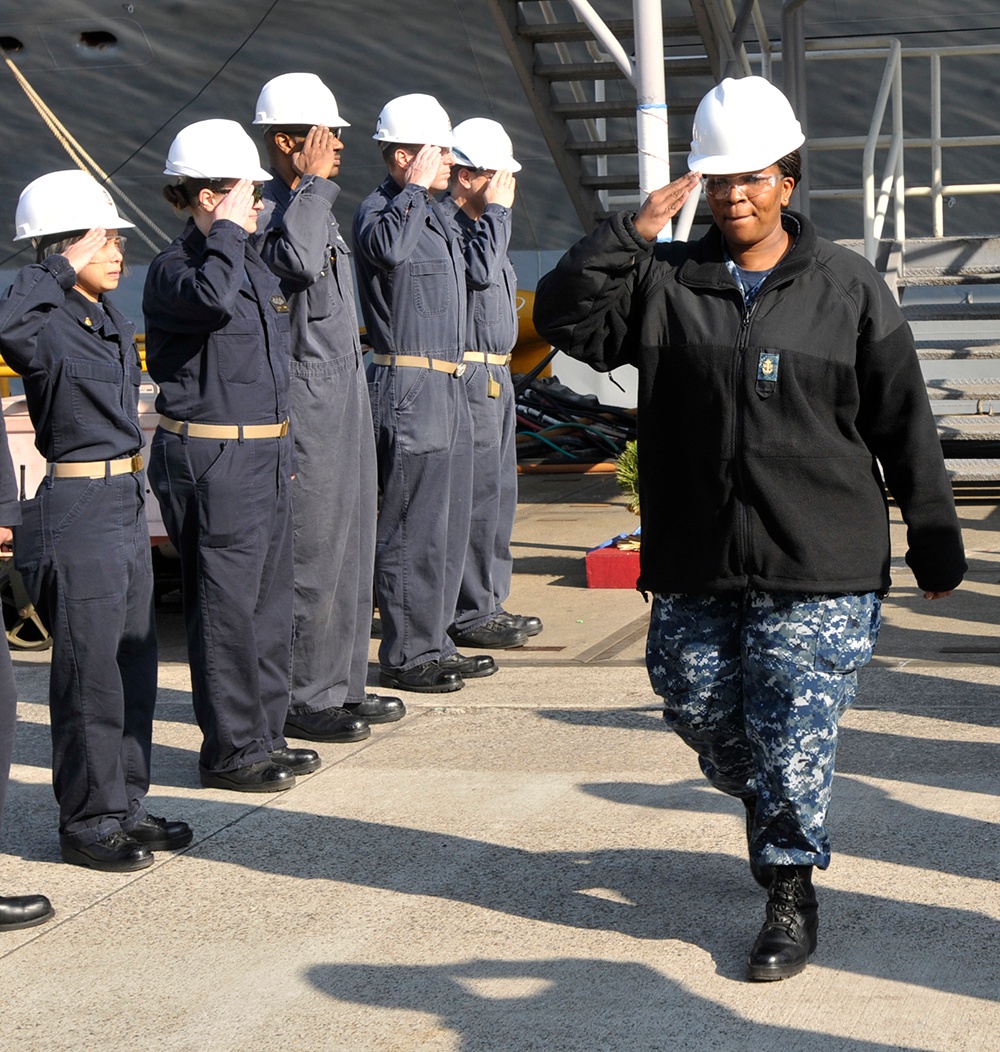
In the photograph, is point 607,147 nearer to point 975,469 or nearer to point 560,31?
point 560,31

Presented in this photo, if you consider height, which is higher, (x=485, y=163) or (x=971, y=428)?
(x=485, y=163)

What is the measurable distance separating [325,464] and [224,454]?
27.1 inches

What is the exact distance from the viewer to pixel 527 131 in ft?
48.0

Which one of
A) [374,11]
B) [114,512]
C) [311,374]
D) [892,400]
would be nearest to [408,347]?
[311,374]

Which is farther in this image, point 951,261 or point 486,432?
point 951,261

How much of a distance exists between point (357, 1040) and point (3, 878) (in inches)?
60.1

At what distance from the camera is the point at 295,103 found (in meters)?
5.49

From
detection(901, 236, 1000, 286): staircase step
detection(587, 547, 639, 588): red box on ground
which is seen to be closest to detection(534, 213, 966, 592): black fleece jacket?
detection(587, 547, 639, 588): red box on ground

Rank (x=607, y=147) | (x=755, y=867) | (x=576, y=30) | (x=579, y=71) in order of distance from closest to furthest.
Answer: (x=755, y=867) < (x=576, y=30) < (x=579, y=71) < (x=607, y=147)

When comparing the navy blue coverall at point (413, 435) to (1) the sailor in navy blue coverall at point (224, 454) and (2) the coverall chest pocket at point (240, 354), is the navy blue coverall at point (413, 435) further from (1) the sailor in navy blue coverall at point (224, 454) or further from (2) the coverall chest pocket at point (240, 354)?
(2) the coverall chest pocket at point (240, 354)

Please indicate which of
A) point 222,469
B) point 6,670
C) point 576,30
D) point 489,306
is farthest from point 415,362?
point 576,30

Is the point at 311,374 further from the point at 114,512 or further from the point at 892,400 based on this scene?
the point at 892,400

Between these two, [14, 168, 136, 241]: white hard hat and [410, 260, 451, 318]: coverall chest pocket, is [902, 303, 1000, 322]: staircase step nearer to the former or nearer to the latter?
[410, 260, 451, 318]: coverall chest pocket

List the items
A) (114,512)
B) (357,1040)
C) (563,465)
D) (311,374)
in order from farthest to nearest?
(563,465)
(311,374)
(114,512)
(357,1040)
